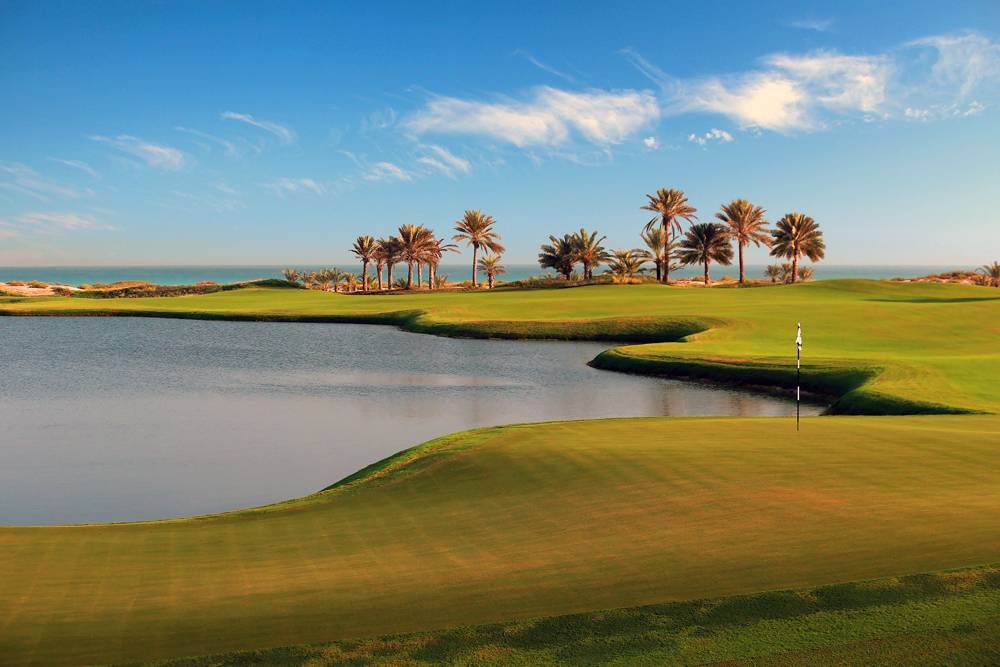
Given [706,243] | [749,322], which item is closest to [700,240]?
[706,243]

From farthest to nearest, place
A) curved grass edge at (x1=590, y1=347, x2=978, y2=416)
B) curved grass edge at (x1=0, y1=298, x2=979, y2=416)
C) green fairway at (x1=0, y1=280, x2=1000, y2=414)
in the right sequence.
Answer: green fairway at (x1=0, y1=280, x2=1000, y2=414) < curved grass edge at (x1=0, y1=298, x2=979, y2=416) < curved grass edge at (x1=590, y1=347, x2=978, y2=416)

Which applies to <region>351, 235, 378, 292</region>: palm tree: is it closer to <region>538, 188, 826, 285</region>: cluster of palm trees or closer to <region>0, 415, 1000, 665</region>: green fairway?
<region>538, 188, 826, 285</region>: cluster of palm trees

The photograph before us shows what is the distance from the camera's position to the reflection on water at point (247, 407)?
21734mm

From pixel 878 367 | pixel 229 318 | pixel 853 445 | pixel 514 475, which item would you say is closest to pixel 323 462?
pixel 514 475

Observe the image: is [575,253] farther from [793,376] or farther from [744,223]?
[793,376]

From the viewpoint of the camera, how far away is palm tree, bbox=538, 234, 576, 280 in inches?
4828

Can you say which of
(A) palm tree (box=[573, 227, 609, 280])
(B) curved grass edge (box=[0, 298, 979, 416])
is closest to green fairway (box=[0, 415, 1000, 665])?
(B) curved grass edge (box=[0, 298, 979, 416])

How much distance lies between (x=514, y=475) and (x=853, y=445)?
779 centimetres

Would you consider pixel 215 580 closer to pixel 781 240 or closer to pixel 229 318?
pixel 229 318

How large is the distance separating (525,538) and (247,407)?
2455 cm

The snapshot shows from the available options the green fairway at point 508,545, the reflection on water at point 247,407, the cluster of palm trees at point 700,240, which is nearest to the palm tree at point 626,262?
the cluster of palm trees at point 700,240

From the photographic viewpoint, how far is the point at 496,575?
10.2 meters

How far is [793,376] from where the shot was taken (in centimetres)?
3966

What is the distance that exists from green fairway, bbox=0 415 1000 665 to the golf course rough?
0.04 meters
